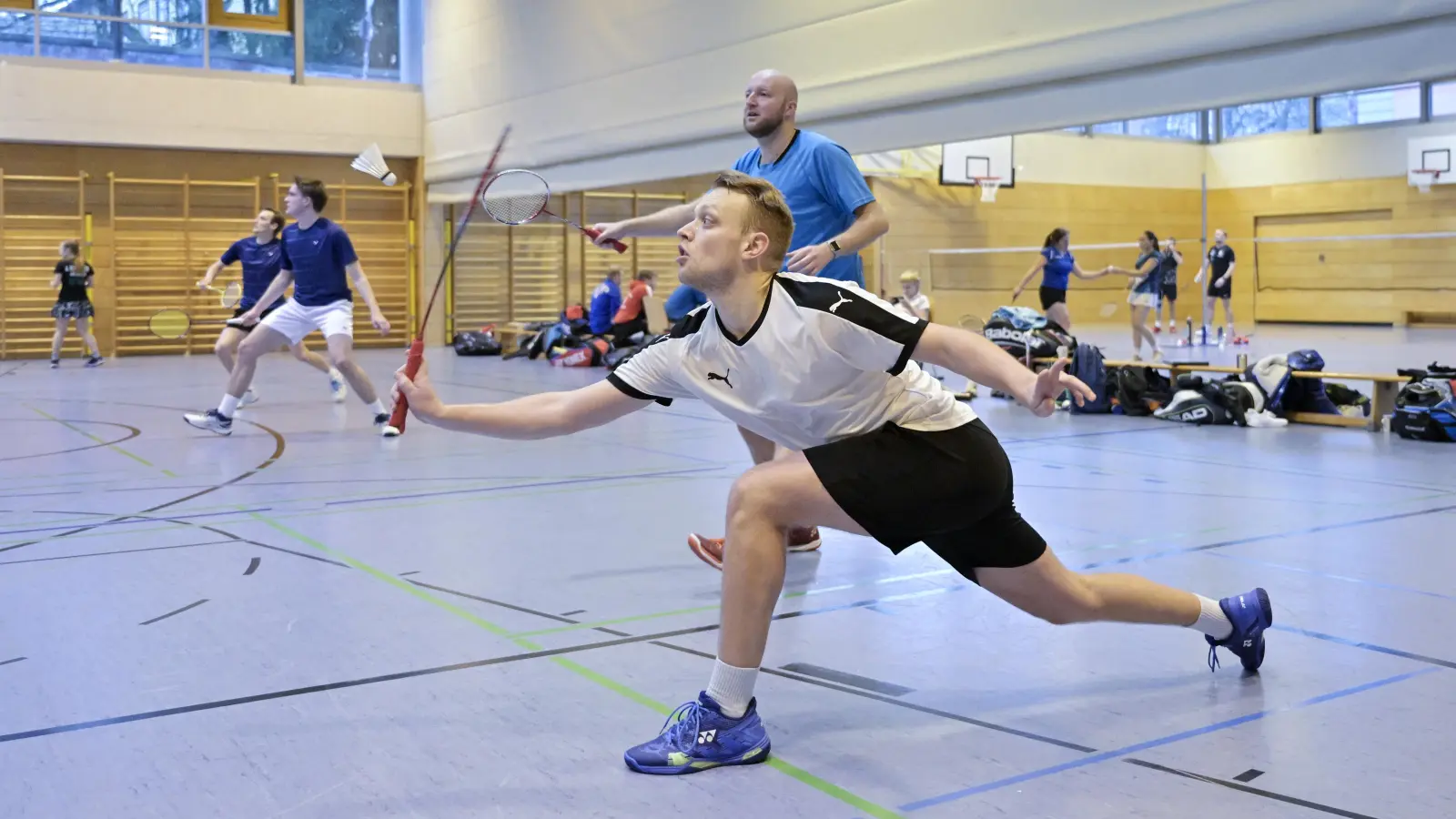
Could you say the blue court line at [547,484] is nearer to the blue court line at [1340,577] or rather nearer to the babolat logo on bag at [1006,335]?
the blue court line at [1340,577]

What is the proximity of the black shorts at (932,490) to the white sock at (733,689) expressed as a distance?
438mm

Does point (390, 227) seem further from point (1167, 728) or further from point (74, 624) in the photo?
point (1167, 728)

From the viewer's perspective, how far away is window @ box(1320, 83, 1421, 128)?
26.6 metres

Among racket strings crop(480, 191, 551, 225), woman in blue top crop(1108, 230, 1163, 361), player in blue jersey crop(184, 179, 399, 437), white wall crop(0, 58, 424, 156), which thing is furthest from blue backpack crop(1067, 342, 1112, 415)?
white wall crop(0, 58, 424, 156)

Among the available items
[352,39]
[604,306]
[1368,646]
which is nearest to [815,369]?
[1368,646]

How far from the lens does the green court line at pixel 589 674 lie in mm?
2709

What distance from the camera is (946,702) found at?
3.37m

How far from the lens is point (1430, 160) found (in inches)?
1021

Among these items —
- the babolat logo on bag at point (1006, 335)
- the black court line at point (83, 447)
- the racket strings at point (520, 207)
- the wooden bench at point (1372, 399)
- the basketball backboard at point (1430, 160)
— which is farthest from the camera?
the basketball backboard at point (1430, 160)

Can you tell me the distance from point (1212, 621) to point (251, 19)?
22713mm

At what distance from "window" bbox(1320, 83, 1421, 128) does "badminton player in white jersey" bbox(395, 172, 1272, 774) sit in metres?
26.7

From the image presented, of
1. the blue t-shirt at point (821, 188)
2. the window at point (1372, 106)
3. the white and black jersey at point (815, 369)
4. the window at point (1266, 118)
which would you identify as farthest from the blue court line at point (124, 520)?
the window at point (1266, 118)

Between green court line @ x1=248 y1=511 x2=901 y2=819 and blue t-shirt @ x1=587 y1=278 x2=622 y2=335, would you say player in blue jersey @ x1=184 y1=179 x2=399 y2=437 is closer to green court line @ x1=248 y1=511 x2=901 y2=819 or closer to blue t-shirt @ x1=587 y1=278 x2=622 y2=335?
green court line @ x1=248 y1=511 x2=901 y2=819

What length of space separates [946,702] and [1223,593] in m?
1.71
